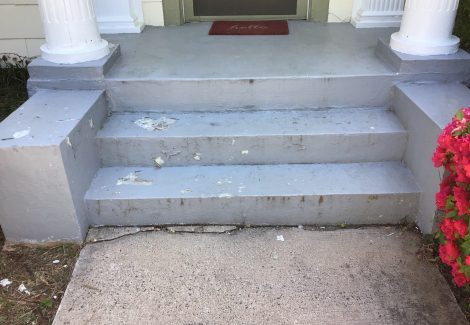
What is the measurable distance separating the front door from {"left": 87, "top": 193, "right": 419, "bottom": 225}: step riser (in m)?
2.23

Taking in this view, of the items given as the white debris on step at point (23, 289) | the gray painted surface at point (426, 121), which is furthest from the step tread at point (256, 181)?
the white debris on step at point (23, 289)

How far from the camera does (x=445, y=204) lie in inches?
75.5

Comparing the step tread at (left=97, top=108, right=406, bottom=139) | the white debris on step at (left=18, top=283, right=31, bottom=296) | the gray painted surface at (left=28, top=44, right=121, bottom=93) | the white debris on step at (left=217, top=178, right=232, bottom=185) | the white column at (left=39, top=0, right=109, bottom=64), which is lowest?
the white debris on step at (left=18, top=283, right=31, bottom=296)

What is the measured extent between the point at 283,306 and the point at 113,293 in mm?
812

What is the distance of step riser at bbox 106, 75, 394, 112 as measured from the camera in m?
2.87

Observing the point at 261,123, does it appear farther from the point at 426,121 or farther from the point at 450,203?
the point at 450,203

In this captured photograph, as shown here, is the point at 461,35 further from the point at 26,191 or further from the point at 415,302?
the point at 26,191

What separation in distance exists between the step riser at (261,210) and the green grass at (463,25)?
1256 mm

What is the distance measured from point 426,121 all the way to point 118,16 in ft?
8.72

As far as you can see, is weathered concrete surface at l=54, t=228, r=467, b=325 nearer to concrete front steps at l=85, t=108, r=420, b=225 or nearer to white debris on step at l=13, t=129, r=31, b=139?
Result: concrete front steps at l=85, t=108, r=420, b=225

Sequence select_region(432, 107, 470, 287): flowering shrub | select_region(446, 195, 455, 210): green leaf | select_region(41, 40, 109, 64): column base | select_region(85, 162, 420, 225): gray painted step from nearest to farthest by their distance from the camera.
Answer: select_region(432, 107, 470, 287): flowering shrub
select_region(446, 195, 455, 210): green leaf
select_region(85, 162, 420, 225): gray painted step
select_region(41, 40, 109, 64): column base

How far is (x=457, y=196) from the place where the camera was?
1.81 metres

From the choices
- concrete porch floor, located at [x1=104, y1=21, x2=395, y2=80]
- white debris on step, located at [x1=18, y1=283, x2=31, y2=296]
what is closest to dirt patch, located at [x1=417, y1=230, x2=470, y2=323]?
concrete porch floor, located at [x1=104, y1=21, x2=395, y2=80]

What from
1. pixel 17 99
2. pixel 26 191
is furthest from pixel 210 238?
pixel 17 99
